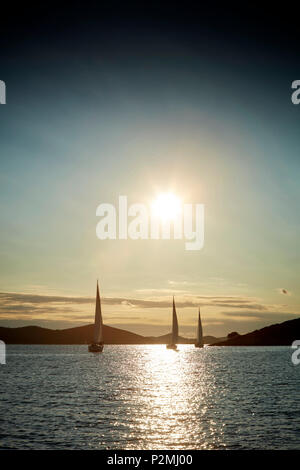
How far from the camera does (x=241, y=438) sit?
37.3 meters

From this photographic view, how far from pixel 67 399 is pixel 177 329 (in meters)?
142

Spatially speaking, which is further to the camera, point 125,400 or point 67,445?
point 125,400

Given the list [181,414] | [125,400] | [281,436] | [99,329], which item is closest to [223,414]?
[181,414]

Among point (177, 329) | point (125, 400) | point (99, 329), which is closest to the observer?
point (125, 400)

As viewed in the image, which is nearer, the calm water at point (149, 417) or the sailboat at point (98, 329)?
the calm water at point (149, 417)

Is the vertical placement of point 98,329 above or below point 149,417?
above

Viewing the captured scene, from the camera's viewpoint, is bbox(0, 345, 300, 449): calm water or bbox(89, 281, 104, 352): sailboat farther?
bbox(89, 281, 104, 352): sailboat

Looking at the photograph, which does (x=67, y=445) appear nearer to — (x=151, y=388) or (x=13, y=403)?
(x=13, y=403)

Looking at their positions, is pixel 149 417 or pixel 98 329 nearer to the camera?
pixel 149 417
